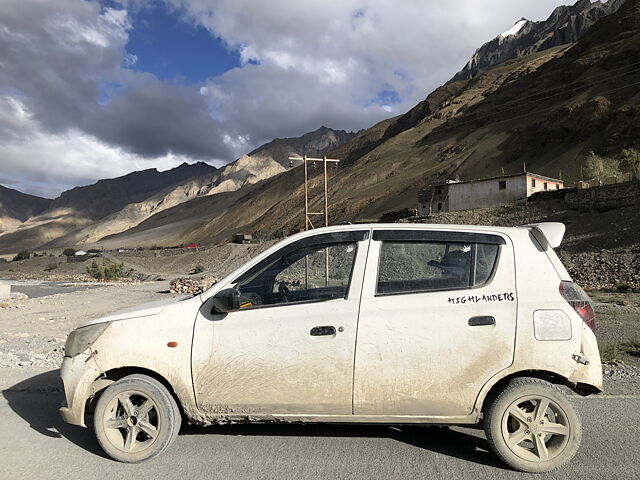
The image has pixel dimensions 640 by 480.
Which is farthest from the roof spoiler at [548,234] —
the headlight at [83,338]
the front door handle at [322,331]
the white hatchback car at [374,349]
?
the headlight at [83,338]

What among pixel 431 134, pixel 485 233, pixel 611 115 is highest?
pixel 431 134

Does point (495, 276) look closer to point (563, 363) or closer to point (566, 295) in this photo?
point (566, 295)

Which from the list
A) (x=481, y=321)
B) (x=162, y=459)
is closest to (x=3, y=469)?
(x=162, y=459)

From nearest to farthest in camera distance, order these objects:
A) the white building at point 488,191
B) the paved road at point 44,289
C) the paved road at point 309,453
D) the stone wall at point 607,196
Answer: the paved road at point 309,453 → the paved road at point 44,289 → the stone wall at point 607,196 → the white building at point 488,191

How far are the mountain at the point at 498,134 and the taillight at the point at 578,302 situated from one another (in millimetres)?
62240

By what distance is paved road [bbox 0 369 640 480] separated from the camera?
3803 mm

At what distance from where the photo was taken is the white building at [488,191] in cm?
4891

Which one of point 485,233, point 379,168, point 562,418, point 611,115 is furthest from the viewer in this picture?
point 379,168

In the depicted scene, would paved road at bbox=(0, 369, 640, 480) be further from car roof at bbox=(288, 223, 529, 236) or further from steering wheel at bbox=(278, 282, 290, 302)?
Answer: car roof at bbox=(288, 223, 529, 236)

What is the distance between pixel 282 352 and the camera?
400 centimetres

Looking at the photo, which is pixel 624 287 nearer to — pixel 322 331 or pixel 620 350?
pixel 620 350

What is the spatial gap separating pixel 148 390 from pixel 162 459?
1.89 ft

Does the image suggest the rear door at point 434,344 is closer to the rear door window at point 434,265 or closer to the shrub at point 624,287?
the rear door window at point 434,265

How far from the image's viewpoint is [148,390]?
407cm
